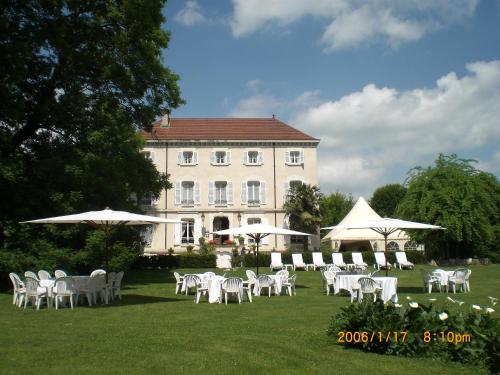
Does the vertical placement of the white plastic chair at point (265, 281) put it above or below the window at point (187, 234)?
below

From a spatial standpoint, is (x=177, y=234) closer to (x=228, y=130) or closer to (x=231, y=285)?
(x=228, y=130)

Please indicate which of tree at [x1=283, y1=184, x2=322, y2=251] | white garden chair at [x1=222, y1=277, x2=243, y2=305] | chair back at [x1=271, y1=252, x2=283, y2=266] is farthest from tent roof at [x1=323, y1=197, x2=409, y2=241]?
white garden chair at [x1=222, y1=277, x2=243, y2=305]

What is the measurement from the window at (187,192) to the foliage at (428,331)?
3084 centimetres

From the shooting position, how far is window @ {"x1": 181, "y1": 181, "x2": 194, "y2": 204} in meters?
37.8

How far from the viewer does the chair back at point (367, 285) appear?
12.5 metres

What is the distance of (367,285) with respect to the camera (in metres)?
12.5

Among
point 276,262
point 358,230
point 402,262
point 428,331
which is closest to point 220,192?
point 276,262

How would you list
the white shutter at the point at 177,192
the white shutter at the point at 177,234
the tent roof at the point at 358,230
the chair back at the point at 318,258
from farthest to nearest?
A: 1. the white shutter at the point at 177,192
2. the white shutter at the point at 177,234
3. the chair back at the point at 318,258
4. the tent roof at the point at 358,230

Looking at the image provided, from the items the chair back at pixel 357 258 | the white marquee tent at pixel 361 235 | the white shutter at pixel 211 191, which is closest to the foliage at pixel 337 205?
the white marquee tent at pixel 361 235

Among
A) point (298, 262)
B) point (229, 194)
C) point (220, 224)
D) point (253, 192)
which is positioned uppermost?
point (253, 192)

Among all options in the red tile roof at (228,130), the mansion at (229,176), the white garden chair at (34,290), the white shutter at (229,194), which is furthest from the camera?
the red tile roof at (228,130)

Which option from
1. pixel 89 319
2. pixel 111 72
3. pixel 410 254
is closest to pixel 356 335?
pixel 89 319

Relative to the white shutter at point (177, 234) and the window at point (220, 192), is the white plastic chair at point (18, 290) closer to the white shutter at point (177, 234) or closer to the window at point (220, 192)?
the white shutter at point (177, 234)

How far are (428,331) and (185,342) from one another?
11.6 ft
